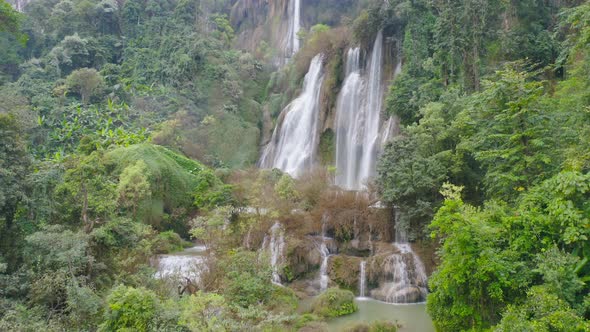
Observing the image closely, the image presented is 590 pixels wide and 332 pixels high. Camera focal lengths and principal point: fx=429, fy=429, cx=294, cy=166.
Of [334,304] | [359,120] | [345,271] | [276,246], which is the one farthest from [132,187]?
[359,120]

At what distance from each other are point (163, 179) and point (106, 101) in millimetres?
15067

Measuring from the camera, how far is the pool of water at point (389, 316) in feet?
43.2

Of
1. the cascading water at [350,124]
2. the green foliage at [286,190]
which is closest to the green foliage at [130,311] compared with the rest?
the green foliage at [286,190]

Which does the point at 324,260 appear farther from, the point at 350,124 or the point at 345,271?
the point at 350,124

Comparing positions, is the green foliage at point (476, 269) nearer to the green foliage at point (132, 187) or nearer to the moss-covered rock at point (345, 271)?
the moss-covered rock at point (345, 271)

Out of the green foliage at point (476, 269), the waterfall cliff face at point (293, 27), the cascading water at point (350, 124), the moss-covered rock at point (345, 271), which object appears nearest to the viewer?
the green foliage at point (476, 269)

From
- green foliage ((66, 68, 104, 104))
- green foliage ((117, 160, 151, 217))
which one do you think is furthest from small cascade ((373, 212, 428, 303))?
green foliage ((66, 68, 104, 104))

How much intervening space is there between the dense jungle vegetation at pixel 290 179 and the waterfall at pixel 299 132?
3.97ft

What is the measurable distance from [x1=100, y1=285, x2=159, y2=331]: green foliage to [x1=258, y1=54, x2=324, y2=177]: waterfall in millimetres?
19607

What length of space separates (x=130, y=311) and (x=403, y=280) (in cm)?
1043

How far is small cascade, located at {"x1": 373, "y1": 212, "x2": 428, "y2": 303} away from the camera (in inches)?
618

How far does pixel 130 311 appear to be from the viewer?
968 centimetres

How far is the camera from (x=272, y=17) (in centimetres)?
4938

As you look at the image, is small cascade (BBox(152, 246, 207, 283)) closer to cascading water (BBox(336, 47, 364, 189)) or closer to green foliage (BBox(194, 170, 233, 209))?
green foliage (BBox(194, 170, 233, 209))
